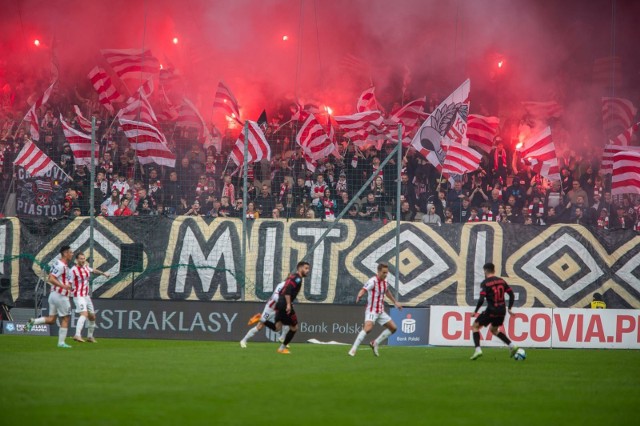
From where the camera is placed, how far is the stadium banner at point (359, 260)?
27219 mm

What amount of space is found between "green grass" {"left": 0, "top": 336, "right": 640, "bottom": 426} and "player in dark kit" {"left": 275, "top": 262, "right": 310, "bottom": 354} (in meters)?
0.60

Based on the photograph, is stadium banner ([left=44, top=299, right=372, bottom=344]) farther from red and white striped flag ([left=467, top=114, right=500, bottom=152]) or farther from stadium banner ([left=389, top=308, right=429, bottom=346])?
red and white striped flag ([left=467, top=114, right=500, bottom=152])

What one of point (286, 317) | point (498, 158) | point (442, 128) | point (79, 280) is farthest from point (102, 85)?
point (286, 317)

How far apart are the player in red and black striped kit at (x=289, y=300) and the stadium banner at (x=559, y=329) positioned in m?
5.93

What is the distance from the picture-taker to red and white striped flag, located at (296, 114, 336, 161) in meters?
28.7

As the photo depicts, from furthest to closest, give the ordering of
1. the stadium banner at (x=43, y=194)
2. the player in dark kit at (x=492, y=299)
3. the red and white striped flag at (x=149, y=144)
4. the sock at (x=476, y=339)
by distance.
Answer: the stadium banner at (x=43, y=194), the red and white striped flag at (x=149, y=144), the player in dark kit at (x=492, y=299), the sock at (x=476, y=339)

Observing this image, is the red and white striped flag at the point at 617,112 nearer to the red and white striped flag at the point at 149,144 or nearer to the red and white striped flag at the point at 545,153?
→ the red and white striped flag at the point at 545,153

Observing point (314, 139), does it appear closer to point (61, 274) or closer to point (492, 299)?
point (61, 274)

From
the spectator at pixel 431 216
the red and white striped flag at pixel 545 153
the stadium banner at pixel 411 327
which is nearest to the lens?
the stadium banner at pixel 411 327

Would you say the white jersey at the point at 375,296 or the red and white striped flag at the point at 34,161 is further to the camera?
the red and white striped flag at the point at 34,161

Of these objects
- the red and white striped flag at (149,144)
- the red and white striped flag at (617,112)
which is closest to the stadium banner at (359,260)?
the red and white striped flag at (149,144)

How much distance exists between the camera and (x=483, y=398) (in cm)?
1316

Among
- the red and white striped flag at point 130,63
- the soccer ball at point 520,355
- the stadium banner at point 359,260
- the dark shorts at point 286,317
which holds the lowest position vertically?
the soccer ball at point 520,355

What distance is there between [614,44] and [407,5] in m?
8.76
